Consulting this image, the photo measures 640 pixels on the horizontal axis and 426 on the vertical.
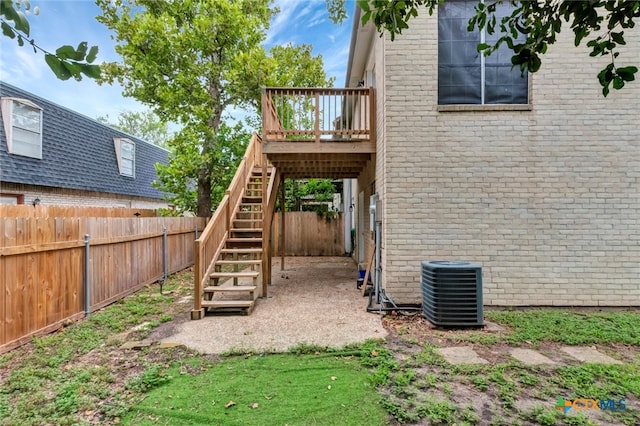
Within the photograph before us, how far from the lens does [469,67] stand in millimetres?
5293

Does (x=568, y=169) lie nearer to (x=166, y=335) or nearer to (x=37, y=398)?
(x=166, y=335)

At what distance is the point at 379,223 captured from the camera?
18.7 feet

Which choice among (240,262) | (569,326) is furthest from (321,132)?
(569,326)

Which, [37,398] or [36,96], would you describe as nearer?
[37,398]

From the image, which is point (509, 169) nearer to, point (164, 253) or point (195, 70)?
point (164, 253)

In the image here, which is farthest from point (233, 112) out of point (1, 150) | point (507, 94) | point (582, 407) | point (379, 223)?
point (582, 407)

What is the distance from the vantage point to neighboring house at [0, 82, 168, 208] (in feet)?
29.2

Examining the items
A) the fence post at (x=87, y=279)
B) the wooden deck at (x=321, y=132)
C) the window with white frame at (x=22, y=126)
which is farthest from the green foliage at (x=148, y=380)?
the window with white frame at (x=22, y=126)

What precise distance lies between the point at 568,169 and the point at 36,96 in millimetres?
14212

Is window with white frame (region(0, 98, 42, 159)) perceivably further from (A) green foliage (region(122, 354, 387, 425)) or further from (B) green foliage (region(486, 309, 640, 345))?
(B) green foliage (region(486, 309, 640, 345))

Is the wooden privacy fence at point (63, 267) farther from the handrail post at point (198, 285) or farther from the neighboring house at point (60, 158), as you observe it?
the neighboring house at point (60, 158)

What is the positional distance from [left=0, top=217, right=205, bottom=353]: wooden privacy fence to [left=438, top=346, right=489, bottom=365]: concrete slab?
16.4 ft

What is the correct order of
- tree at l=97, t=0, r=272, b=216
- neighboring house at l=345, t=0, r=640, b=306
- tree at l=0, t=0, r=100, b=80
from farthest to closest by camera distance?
1. tree at l=97, t=0, r=272, b=216
2. neighboring house at l=345, t=0, r=640, b=306
3. tree at l=0, t=0, r=100, b=80

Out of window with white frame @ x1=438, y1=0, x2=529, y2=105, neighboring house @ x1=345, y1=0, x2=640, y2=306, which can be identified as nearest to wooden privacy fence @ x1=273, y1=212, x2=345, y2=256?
neighboring house @ x1=345, y1=0, x2=640, y2=306
